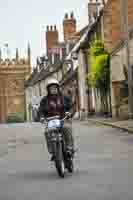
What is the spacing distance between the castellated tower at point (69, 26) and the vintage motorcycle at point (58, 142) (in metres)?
73.3

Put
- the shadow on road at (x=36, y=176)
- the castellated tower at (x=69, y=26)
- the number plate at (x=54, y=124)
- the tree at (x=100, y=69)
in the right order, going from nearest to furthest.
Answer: the shadow on road at (x=36, y=176), the number plate at (x=54, y=124), the tree at (x=100, y=69), the castellated tower at (x=69, y=26)

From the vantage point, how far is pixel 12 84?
Answer: 136375 mm

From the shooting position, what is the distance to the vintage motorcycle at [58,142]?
40.6 ft

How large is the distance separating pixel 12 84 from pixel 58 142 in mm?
124297

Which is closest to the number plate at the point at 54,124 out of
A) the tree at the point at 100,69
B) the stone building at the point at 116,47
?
the stone building at the point at 116,47

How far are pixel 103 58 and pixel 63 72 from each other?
3660 cm

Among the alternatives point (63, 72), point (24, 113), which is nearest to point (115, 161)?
point (63, 72)

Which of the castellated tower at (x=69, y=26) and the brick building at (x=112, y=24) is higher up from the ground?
the castellated tower at (x=69, y=26)

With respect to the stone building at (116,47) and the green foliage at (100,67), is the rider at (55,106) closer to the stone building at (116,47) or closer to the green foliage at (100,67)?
the stone building at (116,47)

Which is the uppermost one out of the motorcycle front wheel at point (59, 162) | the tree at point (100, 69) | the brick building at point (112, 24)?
the brick building at point (112, 24)

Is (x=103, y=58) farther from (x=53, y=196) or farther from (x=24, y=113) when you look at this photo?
(x=24, y=113)

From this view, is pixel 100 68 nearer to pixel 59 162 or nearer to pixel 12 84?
pixel 59 162

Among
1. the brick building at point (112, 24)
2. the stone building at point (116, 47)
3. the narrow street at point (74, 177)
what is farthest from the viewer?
the brick building at point (112, 24)

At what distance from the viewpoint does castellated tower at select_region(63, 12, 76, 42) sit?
3387 inches
